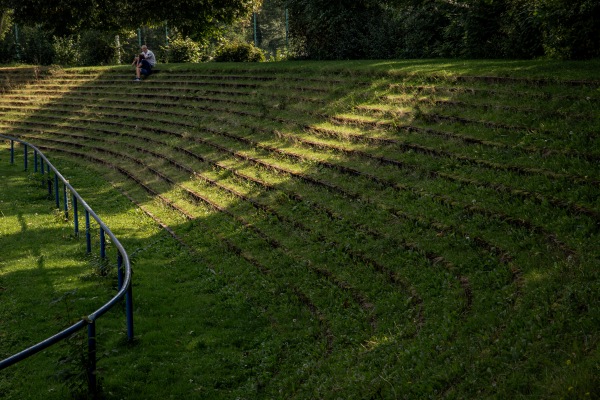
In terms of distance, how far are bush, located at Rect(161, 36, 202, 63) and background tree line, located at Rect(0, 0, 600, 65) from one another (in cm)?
5

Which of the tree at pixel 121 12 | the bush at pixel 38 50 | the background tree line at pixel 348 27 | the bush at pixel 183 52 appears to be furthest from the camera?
the bush at pixel 38 50

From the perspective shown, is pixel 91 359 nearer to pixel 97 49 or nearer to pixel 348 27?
pixel 348 27

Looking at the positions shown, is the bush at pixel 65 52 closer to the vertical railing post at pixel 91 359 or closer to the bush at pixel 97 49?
the bush at pixel 97 49

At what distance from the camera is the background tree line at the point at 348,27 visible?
48.4ft

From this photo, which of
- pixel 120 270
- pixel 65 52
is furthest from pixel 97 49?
pixel 120 270

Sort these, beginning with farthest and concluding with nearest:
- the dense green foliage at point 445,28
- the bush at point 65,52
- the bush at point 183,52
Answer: the bush at point 65,52 → the bush at point 183,52 → the dense green foliage at point 445,28

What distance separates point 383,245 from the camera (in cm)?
948

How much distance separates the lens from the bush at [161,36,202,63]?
3534cm

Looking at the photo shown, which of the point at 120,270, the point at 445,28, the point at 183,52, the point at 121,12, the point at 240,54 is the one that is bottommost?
the point at 120,270

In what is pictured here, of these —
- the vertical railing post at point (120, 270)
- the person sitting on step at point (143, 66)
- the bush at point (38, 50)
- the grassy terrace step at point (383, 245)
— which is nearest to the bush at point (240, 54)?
the person sitting on step at point (143, 66)

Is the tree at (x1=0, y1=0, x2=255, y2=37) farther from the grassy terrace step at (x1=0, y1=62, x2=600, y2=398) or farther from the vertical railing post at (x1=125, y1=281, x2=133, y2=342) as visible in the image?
the vertical railing post at (x1=125, y1=281, x2=133, y2=342)

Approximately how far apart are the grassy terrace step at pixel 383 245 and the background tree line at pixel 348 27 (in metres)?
2.01

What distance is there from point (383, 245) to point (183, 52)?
2834 cm

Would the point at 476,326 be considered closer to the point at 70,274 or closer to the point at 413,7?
the point at 70,274
